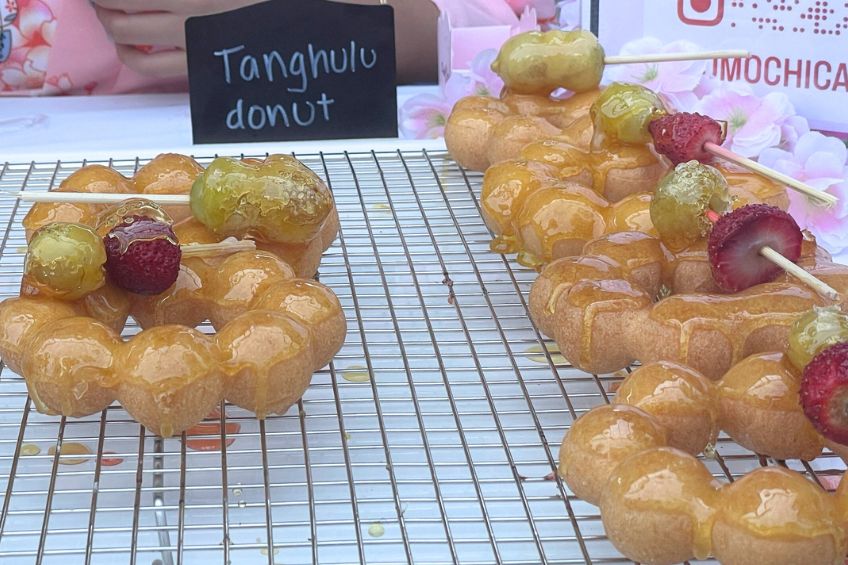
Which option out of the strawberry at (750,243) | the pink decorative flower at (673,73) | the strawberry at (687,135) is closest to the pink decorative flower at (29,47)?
the pink decorative flower at (673,73)

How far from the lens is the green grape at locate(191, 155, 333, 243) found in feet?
4.25

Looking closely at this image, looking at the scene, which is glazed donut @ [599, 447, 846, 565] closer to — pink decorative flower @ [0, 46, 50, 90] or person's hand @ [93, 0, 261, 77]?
person's hand @ [93, 0, 261, 77]

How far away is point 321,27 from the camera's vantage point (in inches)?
72.9

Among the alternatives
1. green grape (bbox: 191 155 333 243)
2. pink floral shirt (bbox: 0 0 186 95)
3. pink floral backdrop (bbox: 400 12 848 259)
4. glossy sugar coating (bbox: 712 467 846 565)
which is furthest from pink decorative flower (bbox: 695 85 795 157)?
pink floral shirt (bbox: 0 0 186 95)

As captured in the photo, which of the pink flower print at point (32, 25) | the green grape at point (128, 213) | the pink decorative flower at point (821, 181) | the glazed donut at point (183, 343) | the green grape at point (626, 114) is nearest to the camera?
the glazed donut at point (183, 343)

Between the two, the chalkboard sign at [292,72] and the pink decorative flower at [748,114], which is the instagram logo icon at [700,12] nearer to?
the pink decorative flower at [748,114]

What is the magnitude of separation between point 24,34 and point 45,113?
316 millimetres

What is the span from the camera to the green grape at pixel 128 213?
1.25 m

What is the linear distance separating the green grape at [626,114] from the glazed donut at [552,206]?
0.22 feet

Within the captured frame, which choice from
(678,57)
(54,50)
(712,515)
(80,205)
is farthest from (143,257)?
(54,50)

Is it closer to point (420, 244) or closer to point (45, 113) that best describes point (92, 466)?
point (420, 244)

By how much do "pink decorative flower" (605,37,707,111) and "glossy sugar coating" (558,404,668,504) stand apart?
3.18ft

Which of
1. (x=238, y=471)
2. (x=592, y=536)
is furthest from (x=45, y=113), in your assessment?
(x=592, y=536)

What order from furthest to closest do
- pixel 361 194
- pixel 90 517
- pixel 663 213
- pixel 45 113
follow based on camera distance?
pixel 45 113, pixel 361 194, pixel 663 213, pixel 90 517
